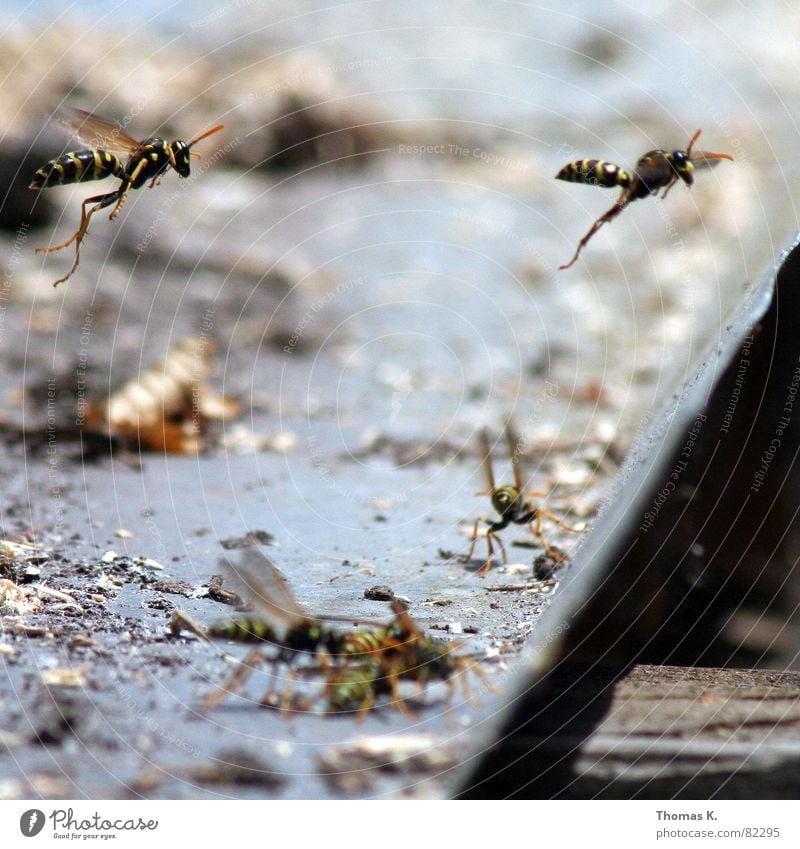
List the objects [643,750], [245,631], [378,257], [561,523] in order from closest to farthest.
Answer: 1. [643,750]
2. [245,631]
3. [561,523]
4. [378,257]

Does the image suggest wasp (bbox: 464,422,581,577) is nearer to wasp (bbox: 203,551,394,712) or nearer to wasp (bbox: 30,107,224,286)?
wasp (bbox: 203,551,394,712)

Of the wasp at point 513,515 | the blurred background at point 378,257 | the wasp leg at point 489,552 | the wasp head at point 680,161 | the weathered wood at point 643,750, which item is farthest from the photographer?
the blurred background at point 378,257

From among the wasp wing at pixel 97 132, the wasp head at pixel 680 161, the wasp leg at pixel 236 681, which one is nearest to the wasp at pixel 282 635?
the wasp leg at pixel 236 681

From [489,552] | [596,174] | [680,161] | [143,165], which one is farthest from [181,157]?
[489,552]

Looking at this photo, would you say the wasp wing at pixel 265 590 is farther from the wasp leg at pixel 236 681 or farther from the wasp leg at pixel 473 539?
the wasp leg at pixel 473 539

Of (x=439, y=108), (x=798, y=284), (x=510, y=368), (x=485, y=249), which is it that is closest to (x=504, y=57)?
(x=439, y=108)

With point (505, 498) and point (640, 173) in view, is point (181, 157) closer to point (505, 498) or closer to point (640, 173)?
point (640, 173)

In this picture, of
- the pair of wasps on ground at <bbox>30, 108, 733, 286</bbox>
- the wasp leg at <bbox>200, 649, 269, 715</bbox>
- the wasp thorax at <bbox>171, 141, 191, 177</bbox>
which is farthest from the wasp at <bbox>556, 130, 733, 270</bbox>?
the wasp leg at <bbox>200, 649, 269, 715</bbox>
